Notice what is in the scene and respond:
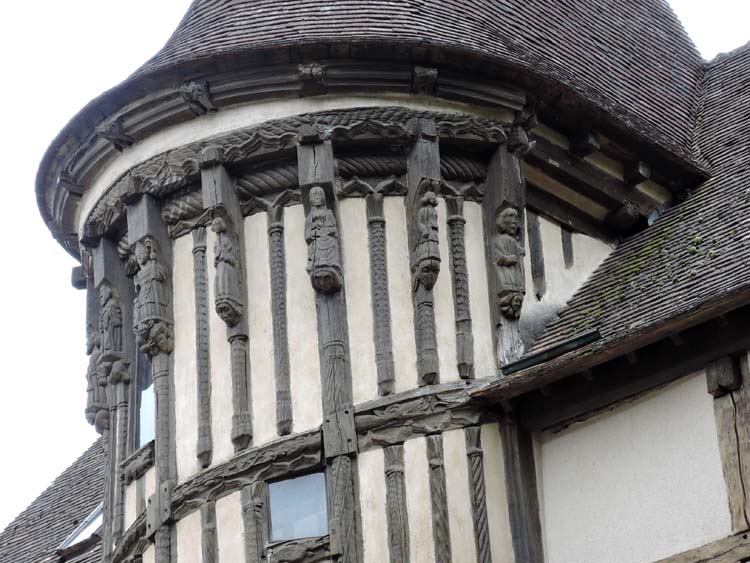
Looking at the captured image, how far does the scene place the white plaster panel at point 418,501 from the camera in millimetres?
13703

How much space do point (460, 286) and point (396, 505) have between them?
71.3 inches

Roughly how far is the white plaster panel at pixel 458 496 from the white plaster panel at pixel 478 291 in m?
0.62

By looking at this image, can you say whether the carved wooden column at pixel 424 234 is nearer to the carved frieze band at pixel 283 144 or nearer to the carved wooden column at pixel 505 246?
the carved frieze band at pixel 283 144

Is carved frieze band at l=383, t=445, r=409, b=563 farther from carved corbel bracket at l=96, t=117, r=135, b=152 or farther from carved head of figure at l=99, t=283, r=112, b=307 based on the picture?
carved corbel bracket at l=96, t=117, r=135, b=152

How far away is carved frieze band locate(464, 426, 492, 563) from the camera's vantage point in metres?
13.8

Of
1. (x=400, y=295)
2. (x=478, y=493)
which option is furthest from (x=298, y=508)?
(x=400, y=295)

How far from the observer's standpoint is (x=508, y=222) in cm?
1502

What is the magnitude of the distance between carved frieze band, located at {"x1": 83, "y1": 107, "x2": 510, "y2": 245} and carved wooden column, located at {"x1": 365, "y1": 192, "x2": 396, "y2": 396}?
0.37 m

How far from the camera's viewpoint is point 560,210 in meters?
16.1

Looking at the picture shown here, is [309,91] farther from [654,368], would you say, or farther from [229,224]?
[654,368]

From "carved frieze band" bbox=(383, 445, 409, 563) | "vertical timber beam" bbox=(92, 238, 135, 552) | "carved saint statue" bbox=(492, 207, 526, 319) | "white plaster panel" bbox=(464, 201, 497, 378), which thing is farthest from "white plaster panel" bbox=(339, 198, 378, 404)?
"vertical timber beam" bbox=(92, 238, 135, 552)

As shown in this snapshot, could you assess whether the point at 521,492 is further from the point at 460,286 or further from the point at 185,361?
the point at 185,361

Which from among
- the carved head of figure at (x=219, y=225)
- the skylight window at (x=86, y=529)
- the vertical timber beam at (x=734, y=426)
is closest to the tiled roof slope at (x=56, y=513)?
the skylight window at (x=86, y=529)

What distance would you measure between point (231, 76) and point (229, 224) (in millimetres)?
1161
